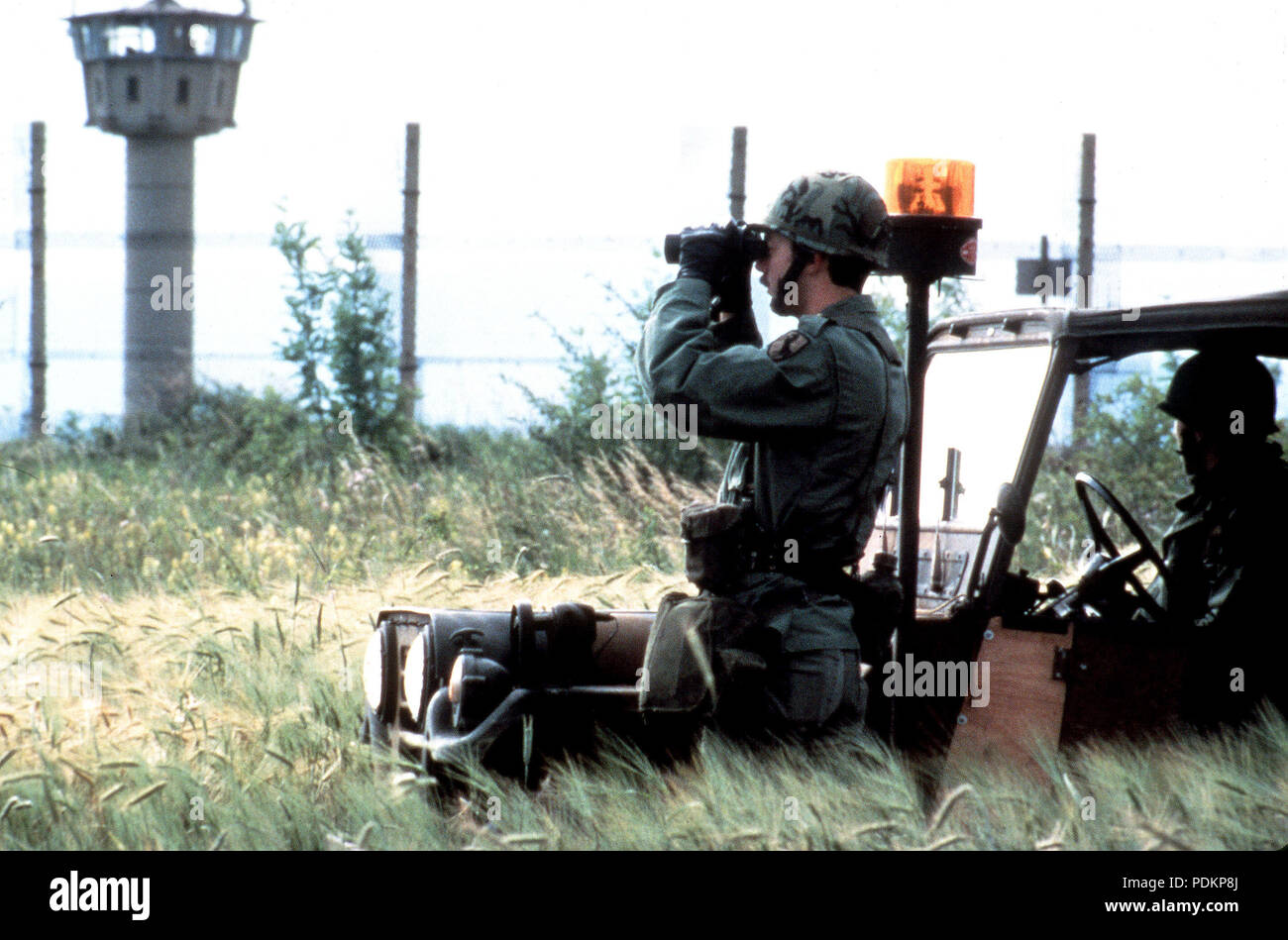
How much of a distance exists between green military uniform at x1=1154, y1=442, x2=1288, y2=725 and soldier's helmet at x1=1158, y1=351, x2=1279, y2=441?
8 centimetres

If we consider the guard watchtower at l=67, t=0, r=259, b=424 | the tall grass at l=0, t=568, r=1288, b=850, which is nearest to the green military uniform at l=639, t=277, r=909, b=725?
Result: the tall grass at l=0, t=568, r=1288, b=850

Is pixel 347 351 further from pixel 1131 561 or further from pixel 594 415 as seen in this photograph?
pixel 1131 561

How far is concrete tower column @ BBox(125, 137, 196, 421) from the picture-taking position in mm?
15594

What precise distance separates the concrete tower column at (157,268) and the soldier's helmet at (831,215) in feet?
25.1

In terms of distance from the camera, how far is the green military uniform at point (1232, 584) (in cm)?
373

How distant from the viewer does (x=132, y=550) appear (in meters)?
9.04

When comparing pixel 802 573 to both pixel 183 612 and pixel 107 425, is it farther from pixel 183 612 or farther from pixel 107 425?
pixel 107 425

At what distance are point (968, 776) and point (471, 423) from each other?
9.61 m

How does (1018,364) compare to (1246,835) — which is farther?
(1018,364)

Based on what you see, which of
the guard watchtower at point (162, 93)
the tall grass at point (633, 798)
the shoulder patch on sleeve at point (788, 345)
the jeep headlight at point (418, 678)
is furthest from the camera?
the guard watchtower at point (162, 93)

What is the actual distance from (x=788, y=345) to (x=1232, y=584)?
138 cm

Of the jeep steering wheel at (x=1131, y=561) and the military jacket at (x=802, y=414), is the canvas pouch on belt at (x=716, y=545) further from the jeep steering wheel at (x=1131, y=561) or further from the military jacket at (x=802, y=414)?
the jeep steering wheel at (x=1131, y=561)

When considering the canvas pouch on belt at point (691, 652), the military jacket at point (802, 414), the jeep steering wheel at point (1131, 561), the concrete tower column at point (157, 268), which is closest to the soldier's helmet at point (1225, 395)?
the jeep steering wheel at point (1131, 561)

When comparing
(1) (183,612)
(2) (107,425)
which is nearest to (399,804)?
(1) (183,612)
